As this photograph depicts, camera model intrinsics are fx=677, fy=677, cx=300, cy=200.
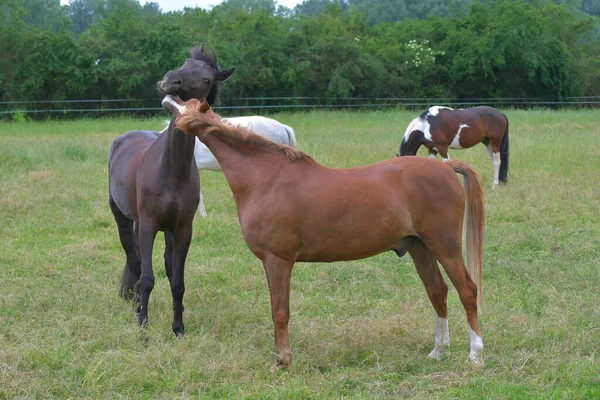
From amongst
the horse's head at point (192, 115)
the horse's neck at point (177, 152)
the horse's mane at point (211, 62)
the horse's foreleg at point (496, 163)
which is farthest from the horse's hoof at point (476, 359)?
the horse's foreleg at point (496, 163)

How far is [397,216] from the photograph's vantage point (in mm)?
4285

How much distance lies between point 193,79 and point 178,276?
151cm

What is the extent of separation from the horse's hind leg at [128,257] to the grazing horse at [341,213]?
6.50 feet

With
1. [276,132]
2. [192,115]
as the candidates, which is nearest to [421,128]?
[276,132]

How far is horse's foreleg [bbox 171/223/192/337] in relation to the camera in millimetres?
5207

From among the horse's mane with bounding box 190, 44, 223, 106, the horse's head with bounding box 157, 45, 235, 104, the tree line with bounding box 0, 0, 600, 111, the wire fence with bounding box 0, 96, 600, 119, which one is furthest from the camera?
the tree line with bounding box 0, 0, 600, 111

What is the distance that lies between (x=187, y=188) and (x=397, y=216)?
173 cm

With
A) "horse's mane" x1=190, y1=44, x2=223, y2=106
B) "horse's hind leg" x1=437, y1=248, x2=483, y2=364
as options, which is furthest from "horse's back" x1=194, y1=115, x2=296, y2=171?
"horse's hind leg" x1=437, y1=248, x2=483, y2=364

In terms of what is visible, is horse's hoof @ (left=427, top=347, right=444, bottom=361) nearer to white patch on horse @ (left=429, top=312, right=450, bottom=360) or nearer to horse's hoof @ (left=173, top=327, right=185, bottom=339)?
white patch on horse @ (left=429, top=312, right=450, bottom=360)

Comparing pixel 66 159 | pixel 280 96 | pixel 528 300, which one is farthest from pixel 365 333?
pixel 280 96

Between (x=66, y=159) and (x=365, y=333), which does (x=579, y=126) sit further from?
(x=365, y=333)

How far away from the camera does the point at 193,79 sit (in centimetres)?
491

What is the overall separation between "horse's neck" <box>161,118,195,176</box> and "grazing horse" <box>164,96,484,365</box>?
54 centimetres

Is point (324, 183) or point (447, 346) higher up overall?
point (324, 183)
